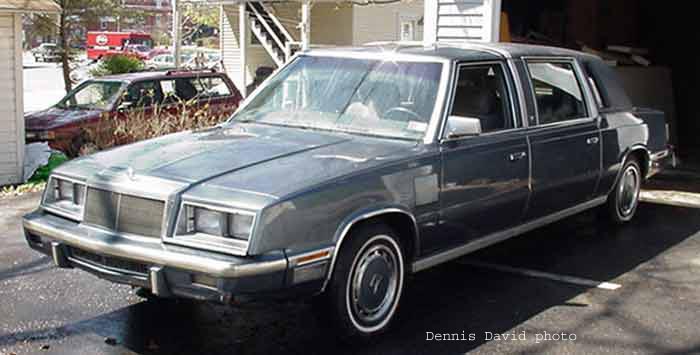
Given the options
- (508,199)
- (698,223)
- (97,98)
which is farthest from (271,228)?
(97,98)

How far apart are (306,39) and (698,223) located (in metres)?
12.3

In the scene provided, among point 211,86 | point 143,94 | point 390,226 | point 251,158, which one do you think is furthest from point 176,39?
point 390,226

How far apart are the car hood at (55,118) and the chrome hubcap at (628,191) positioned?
307 inches

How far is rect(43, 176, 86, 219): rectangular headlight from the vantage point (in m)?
4.91

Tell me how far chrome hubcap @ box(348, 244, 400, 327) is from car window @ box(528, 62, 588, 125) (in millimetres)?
2050

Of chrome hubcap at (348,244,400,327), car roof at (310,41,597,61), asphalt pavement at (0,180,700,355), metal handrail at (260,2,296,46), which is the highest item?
metal handrail at (260,2,296,46)

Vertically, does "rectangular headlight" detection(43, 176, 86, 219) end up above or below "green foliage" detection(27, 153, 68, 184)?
above

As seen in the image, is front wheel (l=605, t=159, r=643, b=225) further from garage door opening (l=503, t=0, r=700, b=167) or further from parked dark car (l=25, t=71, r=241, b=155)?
parked dark car (l=25, t=71, r=241, b=155)

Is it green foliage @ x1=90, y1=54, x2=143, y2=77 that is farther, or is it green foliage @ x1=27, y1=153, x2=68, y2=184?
green foliage @ x1=90, y1=54, x2=143, y2=77

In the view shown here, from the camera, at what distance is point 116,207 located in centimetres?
464

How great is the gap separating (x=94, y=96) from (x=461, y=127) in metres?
9.07

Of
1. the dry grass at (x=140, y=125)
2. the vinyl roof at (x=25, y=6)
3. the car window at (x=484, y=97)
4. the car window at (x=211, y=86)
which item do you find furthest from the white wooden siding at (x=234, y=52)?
the car window at (x=484, y=97)

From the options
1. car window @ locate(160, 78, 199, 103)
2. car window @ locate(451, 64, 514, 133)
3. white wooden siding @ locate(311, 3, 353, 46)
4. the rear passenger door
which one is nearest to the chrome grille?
car window @ locate(451, 64, 514, 133)

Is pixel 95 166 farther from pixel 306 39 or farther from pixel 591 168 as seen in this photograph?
pixel 306 39
